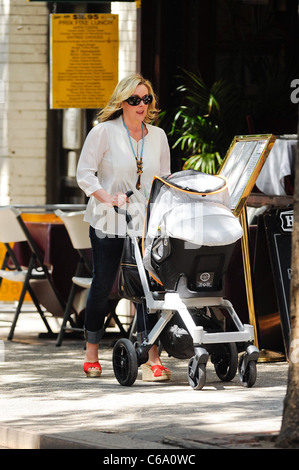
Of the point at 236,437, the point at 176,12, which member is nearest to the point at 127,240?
the point at 236,437

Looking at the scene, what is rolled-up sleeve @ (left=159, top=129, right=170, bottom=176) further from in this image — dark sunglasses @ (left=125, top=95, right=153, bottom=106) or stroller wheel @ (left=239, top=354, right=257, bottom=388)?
stroller wheel @ (left=239, top=354, right=257, bottom=388)

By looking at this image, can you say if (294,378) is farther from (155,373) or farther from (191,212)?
(155,373)

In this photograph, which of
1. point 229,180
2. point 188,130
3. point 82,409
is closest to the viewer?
point 82,409

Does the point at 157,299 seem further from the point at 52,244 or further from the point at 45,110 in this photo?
the point at 45,110

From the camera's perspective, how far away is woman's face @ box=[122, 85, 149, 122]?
8.06 meters

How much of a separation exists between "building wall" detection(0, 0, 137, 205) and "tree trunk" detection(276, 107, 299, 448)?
7.70 m

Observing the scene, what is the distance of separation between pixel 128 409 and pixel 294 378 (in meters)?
1.43

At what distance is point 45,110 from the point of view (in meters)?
13.1

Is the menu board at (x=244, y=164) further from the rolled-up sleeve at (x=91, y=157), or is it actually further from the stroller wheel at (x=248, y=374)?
the stroller wheel at (x=248, y=374)

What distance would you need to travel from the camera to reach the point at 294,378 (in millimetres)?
5645

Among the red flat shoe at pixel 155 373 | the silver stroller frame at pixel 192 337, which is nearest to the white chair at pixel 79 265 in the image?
the red flat shoe at pixel 155 373

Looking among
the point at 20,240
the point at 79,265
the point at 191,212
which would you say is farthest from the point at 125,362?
the point at 20,240

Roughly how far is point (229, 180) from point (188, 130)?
8.77 feet

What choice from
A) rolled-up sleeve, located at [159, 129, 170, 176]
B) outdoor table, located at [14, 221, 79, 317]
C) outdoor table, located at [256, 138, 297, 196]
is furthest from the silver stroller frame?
outdoor table, located at [14, 221, 79, 317]
